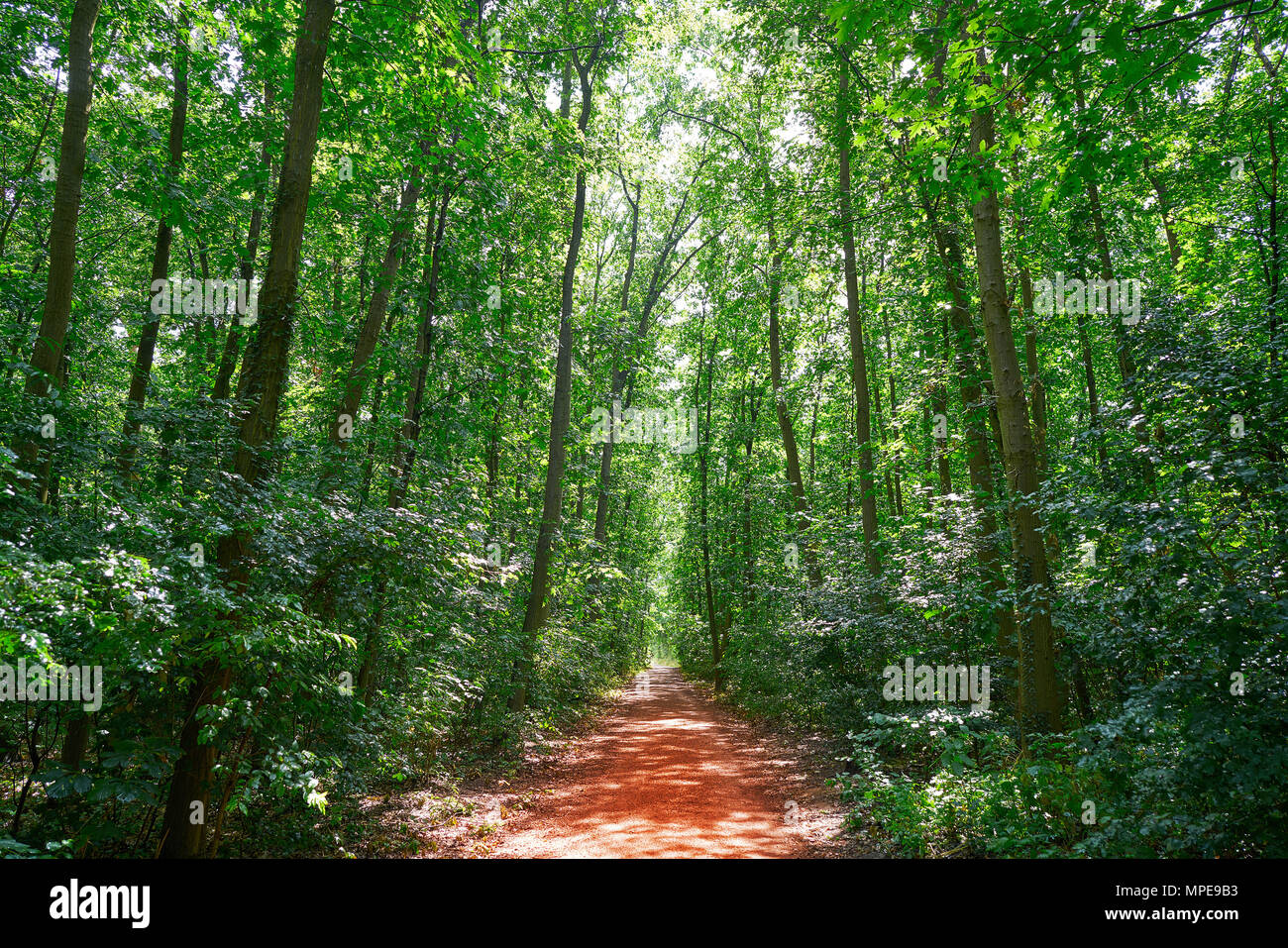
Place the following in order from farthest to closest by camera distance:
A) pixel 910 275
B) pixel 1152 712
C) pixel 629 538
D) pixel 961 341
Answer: pixel 629 538 → pixel 910 275 → pixel 961 341 → pixel 1152 712

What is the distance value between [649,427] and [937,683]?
17.7m

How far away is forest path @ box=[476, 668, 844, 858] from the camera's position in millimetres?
6422

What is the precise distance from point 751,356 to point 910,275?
9.14 metres

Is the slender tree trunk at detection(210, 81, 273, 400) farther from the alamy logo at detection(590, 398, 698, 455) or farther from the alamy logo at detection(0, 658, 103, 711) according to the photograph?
the alamy logo at detection(590, 398, 698, 455)

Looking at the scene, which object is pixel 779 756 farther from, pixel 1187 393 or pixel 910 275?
A: pixel 910 275

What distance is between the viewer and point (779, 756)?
11266 millimetres

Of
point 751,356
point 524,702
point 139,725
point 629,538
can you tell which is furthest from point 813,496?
point 139,725

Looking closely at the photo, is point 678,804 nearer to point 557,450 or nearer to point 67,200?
point 557,450

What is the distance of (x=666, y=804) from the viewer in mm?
8031

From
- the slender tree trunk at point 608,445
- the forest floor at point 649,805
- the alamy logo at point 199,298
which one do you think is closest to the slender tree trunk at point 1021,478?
the forest floor at point 649,805
